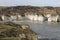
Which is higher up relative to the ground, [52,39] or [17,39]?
[17,39]

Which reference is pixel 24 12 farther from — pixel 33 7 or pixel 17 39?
pixel 17 39

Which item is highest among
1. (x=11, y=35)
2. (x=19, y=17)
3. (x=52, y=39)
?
(x=11, y=35)

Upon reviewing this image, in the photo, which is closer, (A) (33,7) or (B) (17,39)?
(B) (17,39)

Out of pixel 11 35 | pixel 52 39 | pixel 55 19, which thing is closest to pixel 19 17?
pixel 55 19

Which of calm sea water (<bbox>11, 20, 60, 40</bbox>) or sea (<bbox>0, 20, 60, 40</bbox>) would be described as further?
calm sea water (<bbox>11, 20, 60, 40</bbox>)

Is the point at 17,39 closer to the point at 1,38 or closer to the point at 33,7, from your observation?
the point at 1,38

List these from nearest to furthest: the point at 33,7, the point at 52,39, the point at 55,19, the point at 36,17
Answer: the point at 52,39 < the point at 55,19 < the point at 36,17 < the point at 33,7

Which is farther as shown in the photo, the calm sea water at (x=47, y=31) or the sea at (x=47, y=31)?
the calm sea water at (x=47, y=31)

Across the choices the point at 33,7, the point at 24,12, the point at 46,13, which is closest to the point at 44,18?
the point at 46,13

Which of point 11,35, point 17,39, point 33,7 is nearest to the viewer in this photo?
point 17,39
